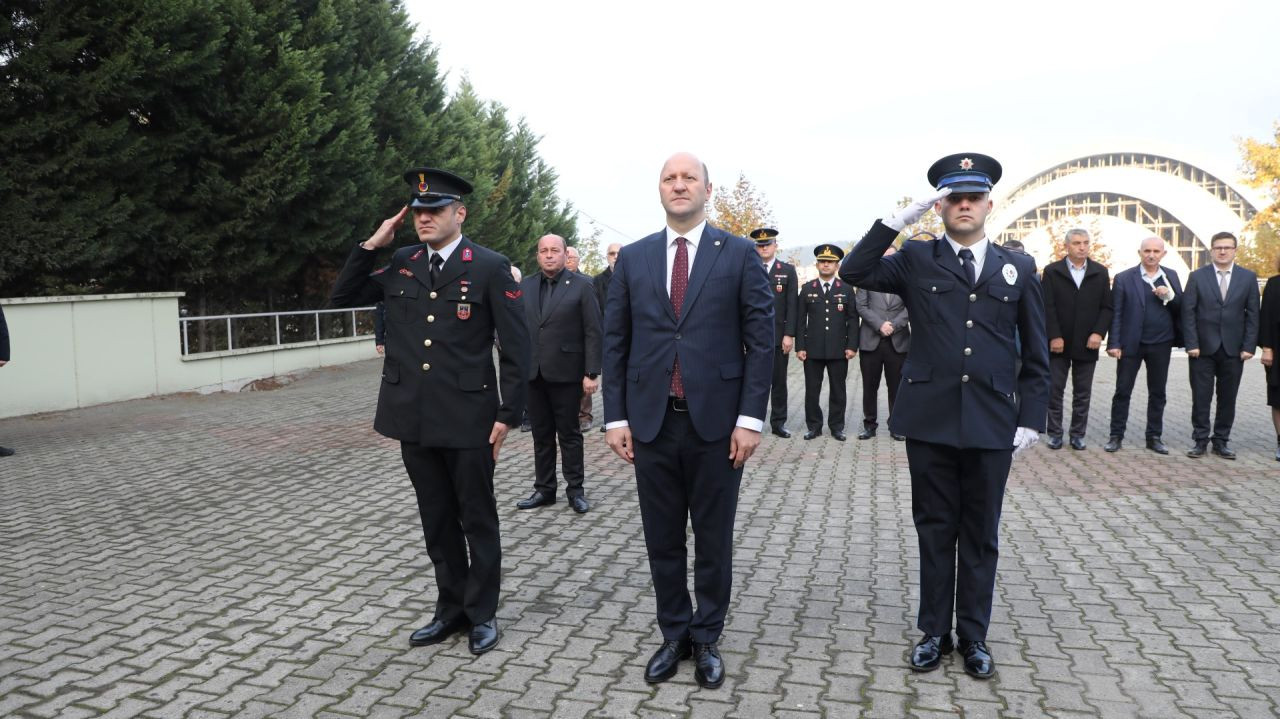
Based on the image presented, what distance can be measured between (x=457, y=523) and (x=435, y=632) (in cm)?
52

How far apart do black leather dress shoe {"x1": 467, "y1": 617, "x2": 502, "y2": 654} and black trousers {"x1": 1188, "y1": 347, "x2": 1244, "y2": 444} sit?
789 centimetres

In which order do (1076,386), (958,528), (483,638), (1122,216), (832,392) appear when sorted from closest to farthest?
(958,528) → (483,638) → (1076,386) → (832,392) → (1122,216)

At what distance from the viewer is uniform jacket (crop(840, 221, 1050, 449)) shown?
3.98 m

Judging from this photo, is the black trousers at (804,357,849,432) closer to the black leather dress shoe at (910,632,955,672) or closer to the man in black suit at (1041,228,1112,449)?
the man in black suit at (1041,228,1112,449)

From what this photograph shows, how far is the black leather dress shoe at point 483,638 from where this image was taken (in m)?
4.20

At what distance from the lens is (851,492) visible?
757 centimetres

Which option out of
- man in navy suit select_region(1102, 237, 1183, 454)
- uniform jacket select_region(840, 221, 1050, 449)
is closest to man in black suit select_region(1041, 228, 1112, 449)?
man in navy suit select_region(1102, 237, 1183, 454)

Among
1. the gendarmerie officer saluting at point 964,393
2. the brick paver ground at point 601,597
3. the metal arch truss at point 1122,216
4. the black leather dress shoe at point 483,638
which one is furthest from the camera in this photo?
the metal arch truss at point 1122,216

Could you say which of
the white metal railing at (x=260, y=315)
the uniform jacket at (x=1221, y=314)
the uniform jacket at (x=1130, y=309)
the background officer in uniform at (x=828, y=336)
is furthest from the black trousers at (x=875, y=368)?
the white metal railing at (x=260, y=315)

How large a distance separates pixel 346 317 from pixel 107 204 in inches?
275

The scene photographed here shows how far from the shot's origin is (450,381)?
14.0ft

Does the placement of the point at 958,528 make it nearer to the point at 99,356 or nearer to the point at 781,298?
the point at 781,298

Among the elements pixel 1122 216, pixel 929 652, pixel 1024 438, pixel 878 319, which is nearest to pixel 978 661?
pixel 929 652

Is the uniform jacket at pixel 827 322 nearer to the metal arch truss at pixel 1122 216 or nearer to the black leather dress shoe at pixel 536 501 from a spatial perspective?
the black leather dress shoe at pixel 536 501
